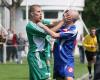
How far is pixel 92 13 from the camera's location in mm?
76500

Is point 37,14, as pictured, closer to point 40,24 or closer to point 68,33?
point 40,24

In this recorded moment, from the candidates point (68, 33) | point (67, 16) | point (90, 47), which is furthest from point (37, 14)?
point (90, 47)

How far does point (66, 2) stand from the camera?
5738 centimetres

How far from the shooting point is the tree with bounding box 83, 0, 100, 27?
7519 centimetres

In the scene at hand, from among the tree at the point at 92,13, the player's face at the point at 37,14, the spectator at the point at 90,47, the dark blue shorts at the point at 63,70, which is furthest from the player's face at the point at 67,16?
the tree at the point at 92,13

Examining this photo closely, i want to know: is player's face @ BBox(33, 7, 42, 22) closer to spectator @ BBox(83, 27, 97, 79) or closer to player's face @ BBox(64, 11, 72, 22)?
player's face @ BBox(64, 11, 72, 22)

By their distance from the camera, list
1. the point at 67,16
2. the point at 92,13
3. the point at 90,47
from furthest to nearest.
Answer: the point at 92,13
the point at 90,47
the point at 67,16

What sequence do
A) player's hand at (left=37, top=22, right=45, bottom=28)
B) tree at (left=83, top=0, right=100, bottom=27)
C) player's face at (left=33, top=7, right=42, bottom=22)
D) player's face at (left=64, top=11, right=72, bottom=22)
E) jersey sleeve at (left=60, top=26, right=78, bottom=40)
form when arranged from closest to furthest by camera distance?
player's hand at (left=37, top=22, right=45, bottom=28), player's face at (left=33, top=7, right=42, bottom=22), player's face at (left=64, top=11, right=72, bottom=22), jersey sleeve at (left=60, top=26, right=78, bottom=40), tree at (left=83, top=0, right=100, bottom=27)

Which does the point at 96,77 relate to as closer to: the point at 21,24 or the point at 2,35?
the point at 2,35

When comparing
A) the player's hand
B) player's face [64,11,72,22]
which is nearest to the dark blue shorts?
player's face [64,11,72,22]

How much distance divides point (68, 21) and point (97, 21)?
2557 inches

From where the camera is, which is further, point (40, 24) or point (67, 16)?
Result: point (67, 16)

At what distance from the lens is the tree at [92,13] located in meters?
75.2

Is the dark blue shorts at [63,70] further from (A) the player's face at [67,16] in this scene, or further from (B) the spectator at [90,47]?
(B) the spectator at [90,47]
